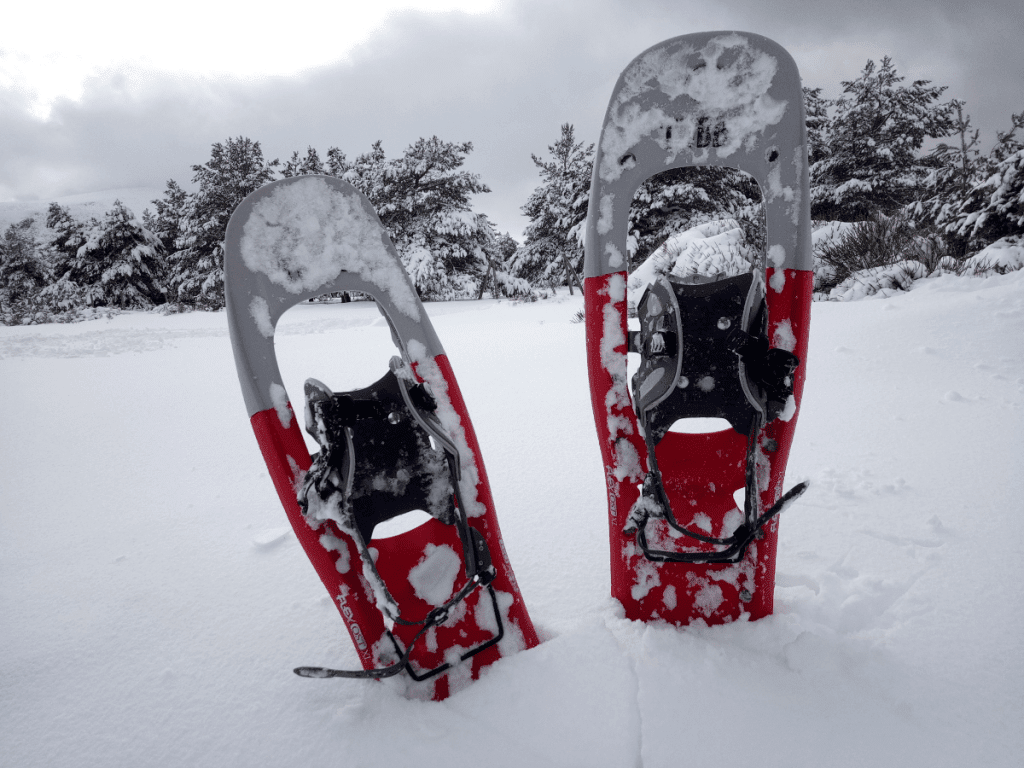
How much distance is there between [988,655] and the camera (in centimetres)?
78

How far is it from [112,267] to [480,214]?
11.3 m

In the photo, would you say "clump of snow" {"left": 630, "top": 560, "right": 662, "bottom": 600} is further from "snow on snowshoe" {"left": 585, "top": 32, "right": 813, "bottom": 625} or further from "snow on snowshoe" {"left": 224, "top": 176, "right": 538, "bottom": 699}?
"snow on snowshoe" {"left": 224, "top": 176, "right": 538, "bottom": 699}

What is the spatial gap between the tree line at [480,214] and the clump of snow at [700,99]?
9.27 meters

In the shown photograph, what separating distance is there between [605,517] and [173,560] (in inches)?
44.5

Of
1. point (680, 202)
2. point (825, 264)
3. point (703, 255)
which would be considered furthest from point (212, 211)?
point (825, 264)

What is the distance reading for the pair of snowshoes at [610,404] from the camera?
0.84 m

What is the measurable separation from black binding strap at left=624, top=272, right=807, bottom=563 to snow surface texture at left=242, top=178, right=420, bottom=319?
20.2 inches

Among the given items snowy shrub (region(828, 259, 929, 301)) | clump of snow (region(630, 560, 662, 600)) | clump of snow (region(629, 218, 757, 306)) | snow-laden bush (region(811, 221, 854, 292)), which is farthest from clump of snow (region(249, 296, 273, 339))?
snow-laden bush (region(811, 221, 854, 292))

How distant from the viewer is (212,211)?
1420 cm

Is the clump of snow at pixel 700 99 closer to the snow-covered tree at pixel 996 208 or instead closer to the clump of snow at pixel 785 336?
the clump of snow at pixel 785 336

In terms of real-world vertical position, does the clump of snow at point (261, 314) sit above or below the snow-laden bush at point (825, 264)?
below

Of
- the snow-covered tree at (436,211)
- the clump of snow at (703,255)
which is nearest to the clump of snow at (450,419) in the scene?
the clump of snow at (703,255)

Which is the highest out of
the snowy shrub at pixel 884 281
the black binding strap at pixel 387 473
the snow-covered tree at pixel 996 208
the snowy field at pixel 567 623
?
the snow-covered tree at pixel 996 208

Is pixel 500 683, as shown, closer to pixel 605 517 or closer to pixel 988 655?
pixel 605 517
